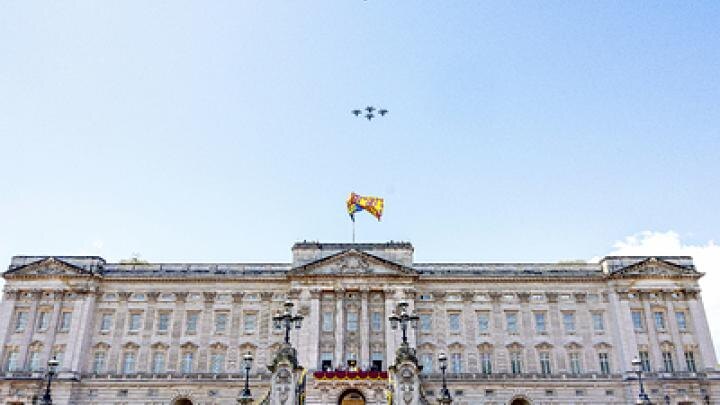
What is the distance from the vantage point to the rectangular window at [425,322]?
5544 centimetres

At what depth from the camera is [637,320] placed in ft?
180

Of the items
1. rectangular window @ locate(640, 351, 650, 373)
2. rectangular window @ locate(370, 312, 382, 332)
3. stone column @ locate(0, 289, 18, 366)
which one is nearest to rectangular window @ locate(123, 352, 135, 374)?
stone column @ locate(0, 289, 18, 366)

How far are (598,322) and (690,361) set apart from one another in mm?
8445

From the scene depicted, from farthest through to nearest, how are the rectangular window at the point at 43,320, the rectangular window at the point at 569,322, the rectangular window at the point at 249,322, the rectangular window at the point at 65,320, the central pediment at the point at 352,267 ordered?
1. the central pediment at the point at 352,267
2. the rectangular window at the point at 249,322
3. the rectangular window at the point at 569,322
4. the rectangular window at the point at 43,320
5. the rectangular window at the point at 65,320

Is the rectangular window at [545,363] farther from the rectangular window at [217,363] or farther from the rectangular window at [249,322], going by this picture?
the rectangular window at [217,363]

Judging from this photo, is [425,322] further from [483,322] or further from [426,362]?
[483,322]

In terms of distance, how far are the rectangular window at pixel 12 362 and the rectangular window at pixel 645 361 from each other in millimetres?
57492

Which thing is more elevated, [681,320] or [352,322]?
[352,322]

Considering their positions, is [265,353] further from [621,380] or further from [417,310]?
[621,380]

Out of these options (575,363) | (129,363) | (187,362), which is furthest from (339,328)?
(575,363)

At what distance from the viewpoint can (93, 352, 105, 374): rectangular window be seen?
53906mm

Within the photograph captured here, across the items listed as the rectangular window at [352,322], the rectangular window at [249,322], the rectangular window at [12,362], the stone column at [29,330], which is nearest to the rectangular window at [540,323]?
the rectangular window at [352,322]

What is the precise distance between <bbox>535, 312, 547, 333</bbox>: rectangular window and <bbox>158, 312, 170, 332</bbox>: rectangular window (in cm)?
3557

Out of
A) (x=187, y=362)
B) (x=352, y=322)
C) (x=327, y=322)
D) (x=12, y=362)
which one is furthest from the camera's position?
(x=352, y=322)
